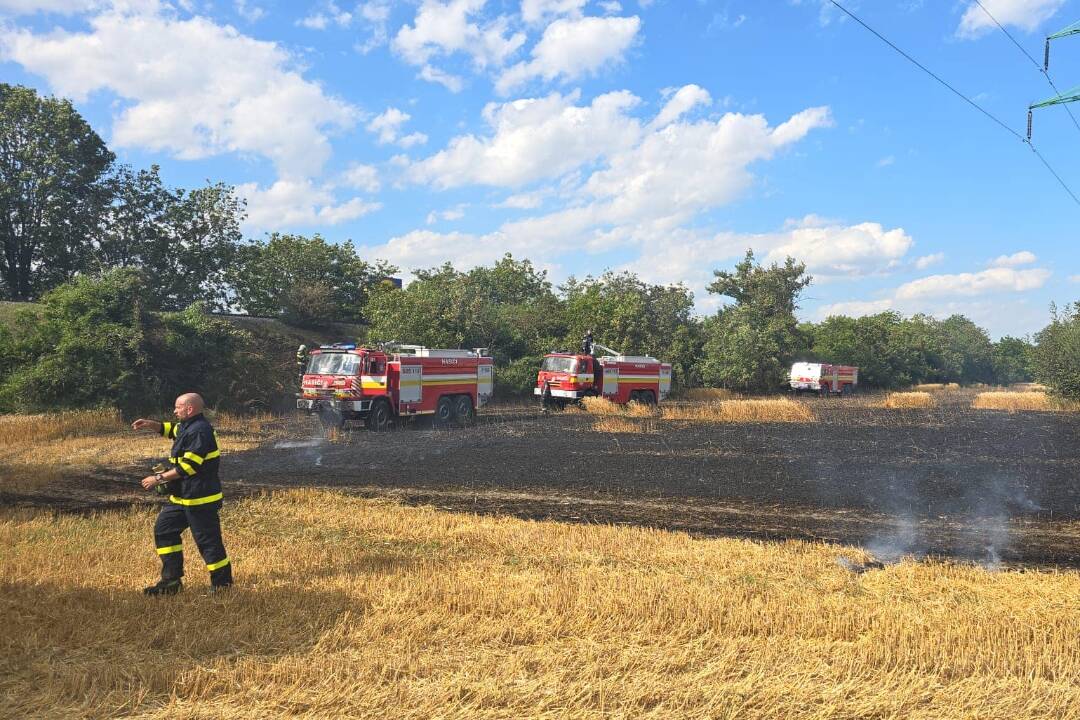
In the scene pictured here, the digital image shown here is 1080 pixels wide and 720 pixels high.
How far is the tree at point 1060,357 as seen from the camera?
3406 centimetres

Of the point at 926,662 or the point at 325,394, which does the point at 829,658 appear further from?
the point at 325,394

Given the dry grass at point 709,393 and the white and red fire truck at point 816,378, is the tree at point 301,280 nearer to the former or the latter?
the dry grass at point 709,393

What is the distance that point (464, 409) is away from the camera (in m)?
24.2

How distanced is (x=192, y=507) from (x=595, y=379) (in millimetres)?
23599

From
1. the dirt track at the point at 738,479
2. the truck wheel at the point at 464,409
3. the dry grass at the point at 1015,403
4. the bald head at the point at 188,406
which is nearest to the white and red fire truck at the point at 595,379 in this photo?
the truck wheel at the point at 464,409

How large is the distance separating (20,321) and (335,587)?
64.9 feet

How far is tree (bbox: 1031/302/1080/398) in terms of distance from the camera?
1341 inches

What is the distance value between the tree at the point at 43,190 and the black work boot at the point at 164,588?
1220 inches

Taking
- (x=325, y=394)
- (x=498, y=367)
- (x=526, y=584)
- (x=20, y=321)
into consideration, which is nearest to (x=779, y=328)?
(x=498, y=367)

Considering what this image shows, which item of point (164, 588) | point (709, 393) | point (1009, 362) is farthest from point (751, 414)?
point (1009, 362)

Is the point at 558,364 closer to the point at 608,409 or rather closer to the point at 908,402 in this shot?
the point at 608,409

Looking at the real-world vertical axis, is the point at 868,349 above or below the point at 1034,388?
above

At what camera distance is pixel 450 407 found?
77.7 feet

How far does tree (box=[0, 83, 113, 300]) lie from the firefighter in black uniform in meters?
30.8
